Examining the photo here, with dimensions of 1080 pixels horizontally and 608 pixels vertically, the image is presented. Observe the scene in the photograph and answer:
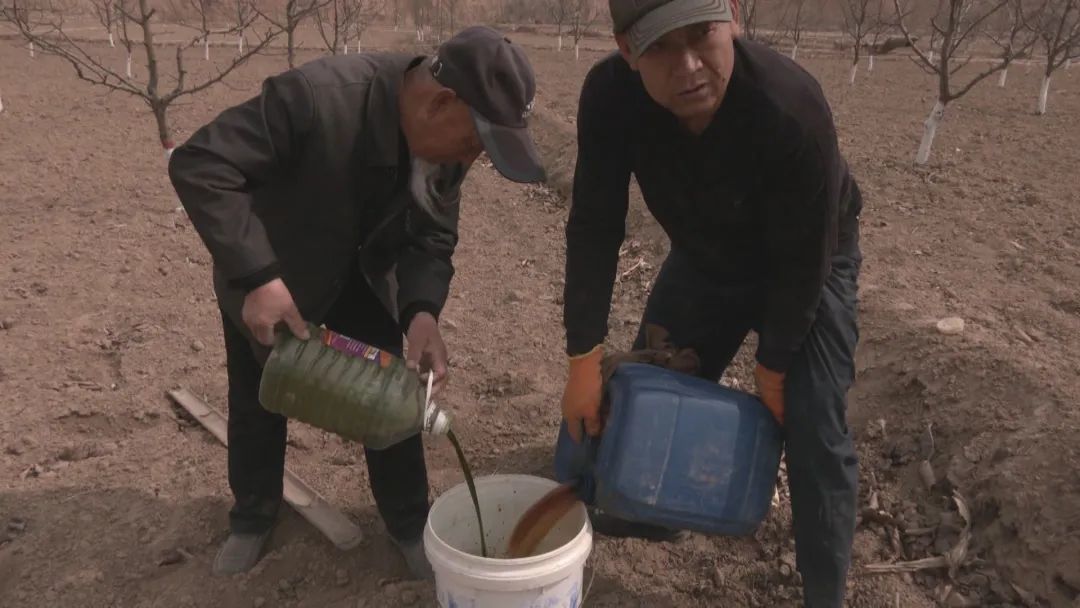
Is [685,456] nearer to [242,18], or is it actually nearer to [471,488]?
[471,488]

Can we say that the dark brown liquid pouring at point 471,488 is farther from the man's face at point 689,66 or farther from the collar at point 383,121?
the man's face at point 689,66

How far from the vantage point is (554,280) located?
5.05 m

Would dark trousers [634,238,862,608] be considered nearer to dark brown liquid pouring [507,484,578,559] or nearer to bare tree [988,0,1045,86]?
dark brown liquid pouring [507,484,578,559]

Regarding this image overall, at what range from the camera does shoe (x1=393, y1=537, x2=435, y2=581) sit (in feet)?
8.28

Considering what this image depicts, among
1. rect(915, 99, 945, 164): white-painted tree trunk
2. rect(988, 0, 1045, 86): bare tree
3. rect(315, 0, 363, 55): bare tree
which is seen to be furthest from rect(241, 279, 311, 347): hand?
rect(988, 0, 1045, 86): bare tree

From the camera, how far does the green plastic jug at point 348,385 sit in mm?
1954

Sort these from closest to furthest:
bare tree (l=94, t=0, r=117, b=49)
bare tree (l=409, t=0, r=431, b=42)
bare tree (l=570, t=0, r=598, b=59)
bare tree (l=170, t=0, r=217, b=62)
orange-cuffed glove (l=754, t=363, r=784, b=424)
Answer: orange-cuffed glove (l=754, t=363, r=784, b=424), bare tree (l=170, t=0, r=217, b=62), bare tree (l=94, t=0, r=117, b=49), bare tree (l=570, t=0, r=598, b=59), bare tree (l=409, t=0, r=431, b=42)

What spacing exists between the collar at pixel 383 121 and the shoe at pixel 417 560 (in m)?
1.21

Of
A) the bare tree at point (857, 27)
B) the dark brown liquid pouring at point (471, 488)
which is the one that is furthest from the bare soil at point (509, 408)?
the bare tree at point (857, 27)

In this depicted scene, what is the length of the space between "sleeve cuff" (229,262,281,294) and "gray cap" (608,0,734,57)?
3.06 feet

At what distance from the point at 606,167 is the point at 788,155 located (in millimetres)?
454

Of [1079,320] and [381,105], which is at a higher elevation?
[381,105]

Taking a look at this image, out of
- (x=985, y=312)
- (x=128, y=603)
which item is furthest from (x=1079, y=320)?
(x=128, y=603)

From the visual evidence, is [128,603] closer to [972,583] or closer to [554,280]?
[972,583]
